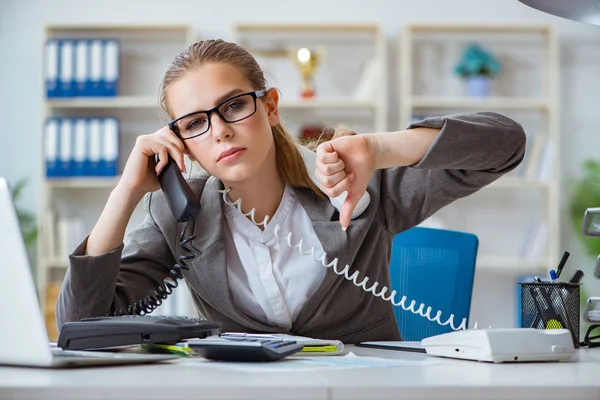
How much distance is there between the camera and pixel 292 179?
1.69m

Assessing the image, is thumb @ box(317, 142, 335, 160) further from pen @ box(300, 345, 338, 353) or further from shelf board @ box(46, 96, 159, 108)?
shelf board @ box(46, 96, 159, 108)

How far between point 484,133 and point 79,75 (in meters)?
3.46

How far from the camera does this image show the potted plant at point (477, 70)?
4578 mm

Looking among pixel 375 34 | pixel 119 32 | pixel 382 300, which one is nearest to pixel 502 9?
pixel 375 34

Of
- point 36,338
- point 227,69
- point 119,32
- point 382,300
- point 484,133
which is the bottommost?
point 382,300

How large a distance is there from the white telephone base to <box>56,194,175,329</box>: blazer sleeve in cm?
68

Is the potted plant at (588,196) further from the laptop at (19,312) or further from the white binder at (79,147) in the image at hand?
the laptop at (19,312)

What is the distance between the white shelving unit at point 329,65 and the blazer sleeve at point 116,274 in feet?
9.74

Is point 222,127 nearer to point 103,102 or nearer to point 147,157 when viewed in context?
point 147,157

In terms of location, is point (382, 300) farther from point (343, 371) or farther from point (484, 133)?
point (343, 371)

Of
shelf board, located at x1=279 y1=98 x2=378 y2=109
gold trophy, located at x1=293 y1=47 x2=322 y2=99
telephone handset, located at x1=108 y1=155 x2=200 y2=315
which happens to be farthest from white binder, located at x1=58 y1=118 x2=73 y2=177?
telephone handset, located at x1=108 y1=155 x2=200 y2=315

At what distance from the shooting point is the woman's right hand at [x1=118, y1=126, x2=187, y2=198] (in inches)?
59.5

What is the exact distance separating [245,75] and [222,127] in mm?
210

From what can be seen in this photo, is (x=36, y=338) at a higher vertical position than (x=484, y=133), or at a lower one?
lower
